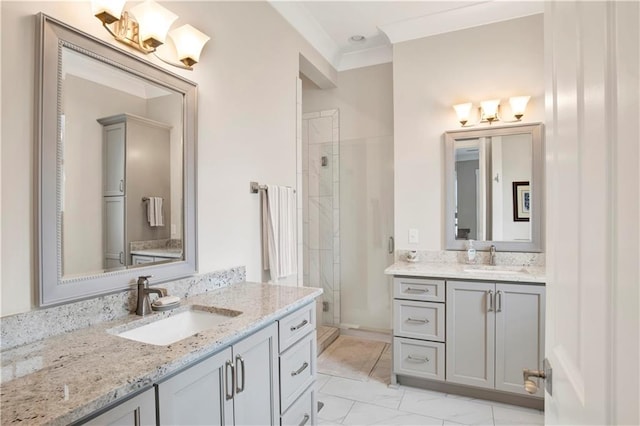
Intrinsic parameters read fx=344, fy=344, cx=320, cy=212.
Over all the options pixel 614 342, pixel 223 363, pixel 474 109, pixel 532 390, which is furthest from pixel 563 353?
pixel 474 109

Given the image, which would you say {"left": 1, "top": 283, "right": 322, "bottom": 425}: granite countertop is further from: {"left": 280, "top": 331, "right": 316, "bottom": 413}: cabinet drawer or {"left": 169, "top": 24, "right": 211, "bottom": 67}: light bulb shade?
{"left": 169, "top": 24, "right": 211, "bottom": 67}: light bulb shade

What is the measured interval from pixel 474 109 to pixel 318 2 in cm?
159

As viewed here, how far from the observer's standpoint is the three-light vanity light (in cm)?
276

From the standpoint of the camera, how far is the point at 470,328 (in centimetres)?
253

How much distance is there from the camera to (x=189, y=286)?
1813mm

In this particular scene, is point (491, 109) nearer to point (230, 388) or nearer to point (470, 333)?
point (470, 333)

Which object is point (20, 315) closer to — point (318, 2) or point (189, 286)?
point (189, 286)

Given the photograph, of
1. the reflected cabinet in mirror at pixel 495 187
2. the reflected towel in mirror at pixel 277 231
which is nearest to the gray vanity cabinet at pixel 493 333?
the reflected cabinet in mirror at pixel 495 187

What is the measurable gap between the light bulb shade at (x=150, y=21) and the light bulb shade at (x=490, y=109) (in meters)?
2.44

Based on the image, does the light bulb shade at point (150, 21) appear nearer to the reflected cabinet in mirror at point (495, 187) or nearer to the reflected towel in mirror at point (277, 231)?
the reflected towel in mirror at point (277, 231)

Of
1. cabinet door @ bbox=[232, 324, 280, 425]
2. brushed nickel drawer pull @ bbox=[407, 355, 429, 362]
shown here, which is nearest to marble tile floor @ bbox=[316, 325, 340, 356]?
brushed nickel drawer pull @ bbox=[407, 355, 429, 362]

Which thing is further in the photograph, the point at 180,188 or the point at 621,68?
the point at 180,188

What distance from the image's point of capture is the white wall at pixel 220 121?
3.76 ft

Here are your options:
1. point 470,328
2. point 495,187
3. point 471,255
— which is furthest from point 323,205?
point 470,328
